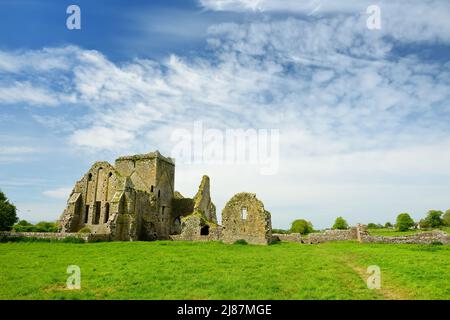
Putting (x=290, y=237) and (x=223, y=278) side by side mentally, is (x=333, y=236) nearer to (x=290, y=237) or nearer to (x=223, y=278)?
(x=290, y=237)

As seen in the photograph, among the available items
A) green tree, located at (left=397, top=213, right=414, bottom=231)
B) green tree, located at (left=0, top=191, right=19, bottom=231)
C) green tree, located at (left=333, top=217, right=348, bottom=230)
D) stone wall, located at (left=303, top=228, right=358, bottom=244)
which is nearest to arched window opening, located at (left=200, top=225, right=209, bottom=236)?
stone wall, located at (left=303, top=228, right=358, bottom=244)

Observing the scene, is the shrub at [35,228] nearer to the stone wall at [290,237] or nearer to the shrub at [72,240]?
the shrub at [72,240]

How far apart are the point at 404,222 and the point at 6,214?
63.5 metres

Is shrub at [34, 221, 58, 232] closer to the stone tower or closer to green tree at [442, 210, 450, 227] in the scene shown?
the stone tower

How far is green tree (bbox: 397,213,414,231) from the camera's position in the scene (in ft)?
201

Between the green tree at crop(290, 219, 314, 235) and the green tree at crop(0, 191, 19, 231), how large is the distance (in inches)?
1684

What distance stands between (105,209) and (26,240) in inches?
370

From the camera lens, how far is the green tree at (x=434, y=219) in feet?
231

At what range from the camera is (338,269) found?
15656 mm

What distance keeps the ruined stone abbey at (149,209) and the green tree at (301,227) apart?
58.0 ft
